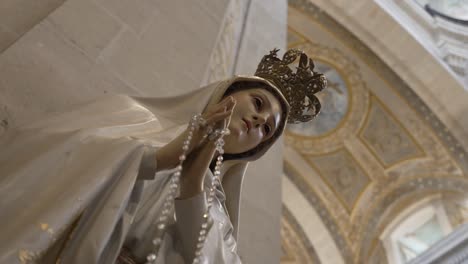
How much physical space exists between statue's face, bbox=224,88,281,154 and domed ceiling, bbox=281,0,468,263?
6.69 meters

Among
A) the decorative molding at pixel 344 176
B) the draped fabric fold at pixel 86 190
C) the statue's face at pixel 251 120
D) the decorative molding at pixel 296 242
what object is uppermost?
the decorative molding at pixel 344 176

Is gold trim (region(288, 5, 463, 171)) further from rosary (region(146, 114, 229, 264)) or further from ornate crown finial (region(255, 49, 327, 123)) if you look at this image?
rosary (region(146, 114, 229, 264))

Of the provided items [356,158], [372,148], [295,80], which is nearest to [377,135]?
[372,148]

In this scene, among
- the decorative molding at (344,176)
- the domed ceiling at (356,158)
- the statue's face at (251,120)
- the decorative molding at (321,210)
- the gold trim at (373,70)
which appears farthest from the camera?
the decorative molding at (344,176)

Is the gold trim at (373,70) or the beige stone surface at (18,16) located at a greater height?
the gold trim at (373,70)

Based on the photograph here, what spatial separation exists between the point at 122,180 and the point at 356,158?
8.31m

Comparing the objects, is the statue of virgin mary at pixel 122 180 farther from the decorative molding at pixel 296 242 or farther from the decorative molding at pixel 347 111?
the decorative molding at pixel 296 242

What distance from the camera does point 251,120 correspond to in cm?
139

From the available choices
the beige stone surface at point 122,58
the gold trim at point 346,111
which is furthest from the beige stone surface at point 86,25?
the gold trim at point 346,111

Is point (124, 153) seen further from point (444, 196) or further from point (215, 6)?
→ point (444, 196)

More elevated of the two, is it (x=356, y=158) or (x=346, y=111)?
(x=346, y=111)

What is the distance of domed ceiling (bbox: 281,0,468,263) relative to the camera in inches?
319

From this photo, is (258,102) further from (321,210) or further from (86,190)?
(321,210)

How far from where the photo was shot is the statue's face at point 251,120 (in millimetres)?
1387
